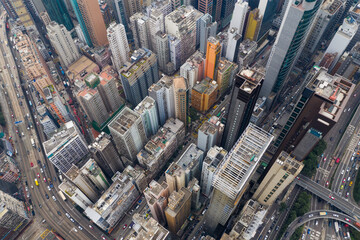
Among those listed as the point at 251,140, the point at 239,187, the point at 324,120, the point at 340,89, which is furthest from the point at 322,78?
the point at 239,187

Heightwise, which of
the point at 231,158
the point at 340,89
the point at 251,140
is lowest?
the point at 231,158

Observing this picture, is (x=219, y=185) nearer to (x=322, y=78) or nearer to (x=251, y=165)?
(x=251, y=165)

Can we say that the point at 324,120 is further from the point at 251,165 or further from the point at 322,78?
the point at 251,165

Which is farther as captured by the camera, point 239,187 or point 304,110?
point 304,110

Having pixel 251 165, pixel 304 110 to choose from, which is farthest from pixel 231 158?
pixel 304 110

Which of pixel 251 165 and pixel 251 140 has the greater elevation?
pixel 251 140

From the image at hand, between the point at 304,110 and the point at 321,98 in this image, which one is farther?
the point at 304,110
